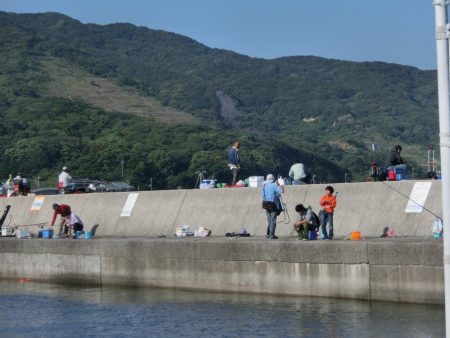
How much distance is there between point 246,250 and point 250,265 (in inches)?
12.2

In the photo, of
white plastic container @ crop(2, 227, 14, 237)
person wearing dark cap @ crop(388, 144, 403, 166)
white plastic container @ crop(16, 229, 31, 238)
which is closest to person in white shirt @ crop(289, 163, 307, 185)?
person wearing dark cap @ crop(388, 144, 403, 166)

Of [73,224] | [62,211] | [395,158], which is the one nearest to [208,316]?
[395,158]

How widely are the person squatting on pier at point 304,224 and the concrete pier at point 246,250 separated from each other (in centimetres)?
31

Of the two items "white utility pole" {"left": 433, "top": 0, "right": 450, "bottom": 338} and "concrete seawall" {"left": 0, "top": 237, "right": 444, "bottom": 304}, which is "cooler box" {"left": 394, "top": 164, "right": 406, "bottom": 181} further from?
"white utility pole" {"left": 433, "top": 0, "right": 450, "bottom": 338}

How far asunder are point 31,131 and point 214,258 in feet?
407

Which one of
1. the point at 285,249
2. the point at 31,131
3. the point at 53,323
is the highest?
the point at 31,131

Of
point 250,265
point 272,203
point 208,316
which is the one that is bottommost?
point 208,316

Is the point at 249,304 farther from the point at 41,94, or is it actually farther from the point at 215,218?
the point at 41,94

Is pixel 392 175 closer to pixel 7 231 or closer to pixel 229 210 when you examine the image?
pixel 229 210

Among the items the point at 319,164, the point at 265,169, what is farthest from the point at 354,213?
the point at 319,164

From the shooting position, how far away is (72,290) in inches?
972

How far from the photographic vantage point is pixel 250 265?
21.0 meters

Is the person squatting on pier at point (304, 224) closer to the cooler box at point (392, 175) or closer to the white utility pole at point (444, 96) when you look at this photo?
the cooler box at point (392, 175)

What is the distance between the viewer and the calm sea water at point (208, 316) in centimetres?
1698
